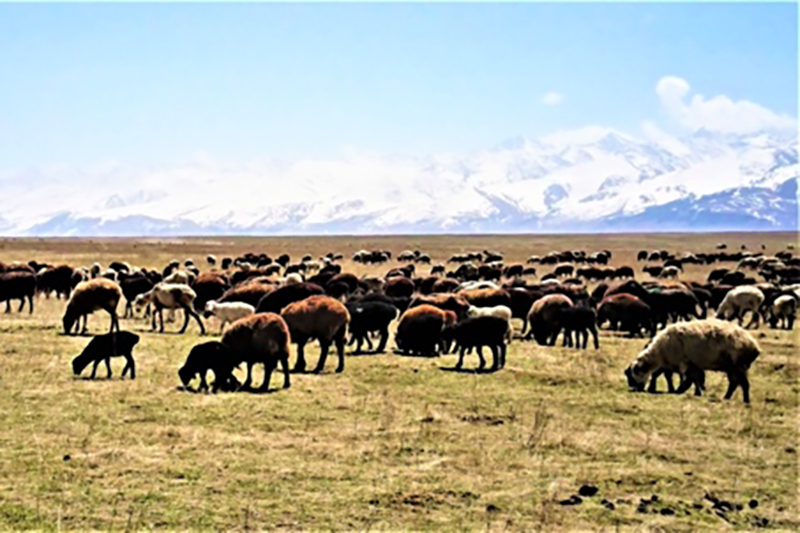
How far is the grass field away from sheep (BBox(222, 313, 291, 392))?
0.65 m

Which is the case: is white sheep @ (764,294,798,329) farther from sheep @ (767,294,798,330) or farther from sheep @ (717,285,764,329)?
sheep @ (717,285,764,329)

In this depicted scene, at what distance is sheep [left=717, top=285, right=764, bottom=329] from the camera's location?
95.7 feet

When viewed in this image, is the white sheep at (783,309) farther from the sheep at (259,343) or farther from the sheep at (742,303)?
the sheep at (259,343)

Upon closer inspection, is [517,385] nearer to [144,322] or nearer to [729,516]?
[729,516]

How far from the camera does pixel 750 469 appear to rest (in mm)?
11055

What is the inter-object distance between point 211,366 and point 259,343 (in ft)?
2.89

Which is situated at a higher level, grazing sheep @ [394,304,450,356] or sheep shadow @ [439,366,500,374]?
grazing sheep @ [394,304,450,356]

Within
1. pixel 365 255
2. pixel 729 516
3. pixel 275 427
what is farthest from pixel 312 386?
pixel 365 255

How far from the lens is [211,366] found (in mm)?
15336

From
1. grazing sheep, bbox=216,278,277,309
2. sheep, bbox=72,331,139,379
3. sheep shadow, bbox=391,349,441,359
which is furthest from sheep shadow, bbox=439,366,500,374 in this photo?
grazing sheep, bbox=216,278,277,309

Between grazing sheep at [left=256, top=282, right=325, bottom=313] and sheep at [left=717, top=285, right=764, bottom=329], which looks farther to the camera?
sheep at [left=717, top=285, right=764, bottom=329]

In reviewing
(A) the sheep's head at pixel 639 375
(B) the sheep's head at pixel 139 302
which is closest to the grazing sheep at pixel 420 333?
(A) the sheep's head at pixel 639 375

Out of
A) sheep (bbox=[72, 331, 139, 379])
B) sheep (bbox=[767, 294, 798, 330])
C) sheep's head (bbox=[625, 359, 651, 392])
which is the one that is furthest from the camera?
sheep (bbox=[767, 294, 798, 330])

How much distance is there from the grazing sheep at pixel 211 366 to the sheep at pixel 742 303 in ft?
63.9
